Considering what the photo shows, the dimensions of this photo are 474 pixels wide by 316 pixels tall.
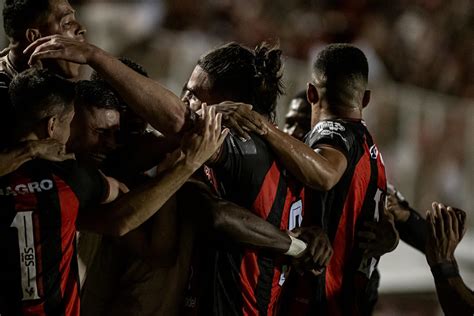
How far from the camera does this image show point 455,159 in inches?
434

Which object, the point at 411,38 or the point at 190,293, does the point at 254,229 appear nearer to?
the point at 190,293

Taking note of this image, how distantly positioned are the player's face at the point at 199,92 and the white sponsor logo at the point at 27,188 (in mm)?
848

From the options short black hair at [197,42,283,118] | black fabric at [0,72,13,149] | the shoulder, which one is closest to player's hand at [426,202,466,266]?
the shoulder

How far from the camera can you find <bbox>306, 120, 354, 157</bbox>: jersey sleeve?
4035 mm

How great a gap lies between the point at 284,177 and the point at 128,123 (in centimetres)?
80

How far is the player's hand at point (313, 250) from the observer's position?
397 cm

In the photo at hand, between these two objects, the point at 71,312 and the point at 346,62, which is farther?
the point at 346,62

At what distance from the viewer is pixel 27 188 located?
3404mm

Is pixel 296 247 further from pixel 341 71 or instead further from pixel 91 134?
pixel 91 134

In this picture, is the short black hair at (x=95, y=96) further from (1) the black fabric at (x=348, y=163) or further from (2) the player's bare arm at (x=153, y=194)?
(1) the black fabric at (x=348, y=163)

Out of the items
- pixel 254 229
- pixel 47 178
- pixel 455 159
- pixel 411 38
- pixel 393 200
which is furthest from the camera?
pixel 411 38

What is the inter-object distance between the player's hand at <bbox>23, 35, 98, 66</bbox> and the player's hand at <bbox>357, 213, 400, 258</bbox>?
1.63m

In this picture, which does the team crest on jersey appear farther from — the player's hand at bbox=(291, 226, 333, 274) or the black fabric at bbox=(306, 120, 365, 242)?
the player's hand at bbox=(291, 226, 333, 274)

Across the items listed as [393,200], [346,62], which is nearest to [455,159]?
[393,200]
